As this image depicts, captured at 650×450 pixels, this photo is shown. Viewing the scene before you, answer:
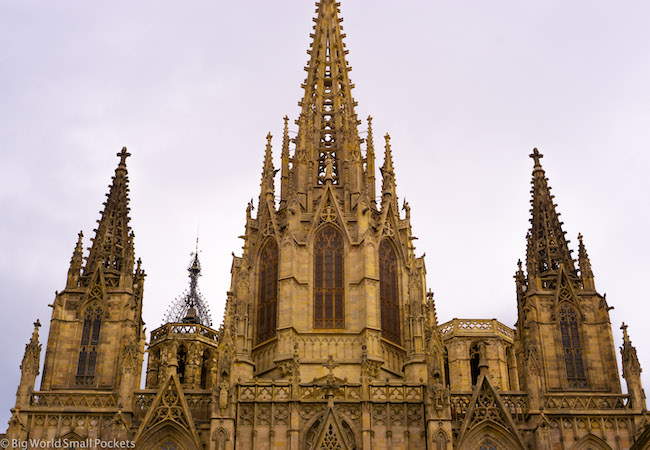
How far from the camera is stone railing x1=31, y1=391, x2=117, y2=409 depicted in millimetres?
41781

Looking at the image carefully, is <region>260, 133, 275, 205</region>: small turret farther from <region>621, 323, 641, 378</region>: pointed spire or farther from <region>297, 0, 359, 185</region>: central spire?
<region>621, 323, 641, 378</region>: pointed spire

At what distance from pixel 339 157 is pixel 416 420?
62.1 ft

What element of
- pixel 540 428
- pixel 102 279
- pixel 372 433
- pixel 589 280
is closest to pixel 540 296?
pixel 589 280

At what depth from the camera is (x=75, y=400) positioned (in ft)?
138

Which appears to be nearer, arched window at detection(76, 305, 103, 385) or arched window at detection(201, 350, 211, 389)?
arched window at detection(76, 305, 103, 385)

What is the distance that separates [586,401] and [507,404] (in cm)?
385

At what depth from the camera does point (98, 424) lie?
4119 cm

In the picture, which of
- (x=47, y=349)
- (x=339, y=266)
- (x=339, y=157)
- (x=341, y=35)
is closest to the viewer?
(x=47, y=349)

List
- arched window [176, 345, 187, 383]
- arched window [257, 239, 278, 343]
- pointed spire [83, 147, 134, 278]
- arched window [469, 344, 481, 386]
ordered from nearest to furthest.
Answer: arched window [257, 239, 278, 343], pointed spire [83, 147, 134, 278], arched window [176, 345, 187, 383], arched window [469, 344, 481, 386]

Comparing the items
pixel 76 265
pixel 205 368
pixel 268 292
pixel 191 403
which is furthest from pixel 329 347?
pixel 205 368

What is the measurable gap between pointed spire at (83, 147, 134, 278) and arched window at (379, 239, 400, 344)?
13762mm

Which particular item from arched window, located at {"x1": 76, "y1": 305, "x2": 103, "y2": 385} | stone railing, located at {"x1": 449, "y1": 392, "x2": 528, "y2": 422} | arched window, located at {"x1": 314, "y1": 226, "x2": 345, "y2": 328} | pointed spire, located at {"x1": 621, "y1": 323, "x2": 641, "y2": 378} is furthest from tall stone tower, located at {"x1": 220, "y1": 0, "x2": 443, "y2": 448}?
pointed spire, located at {"x1": 621, "y1": 323, "x2": 641, "y2": 378}

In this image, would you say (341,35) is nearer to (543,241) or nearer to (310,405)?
(543,241)

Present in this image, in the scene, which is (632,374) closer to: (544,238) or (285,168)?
(544,238)
